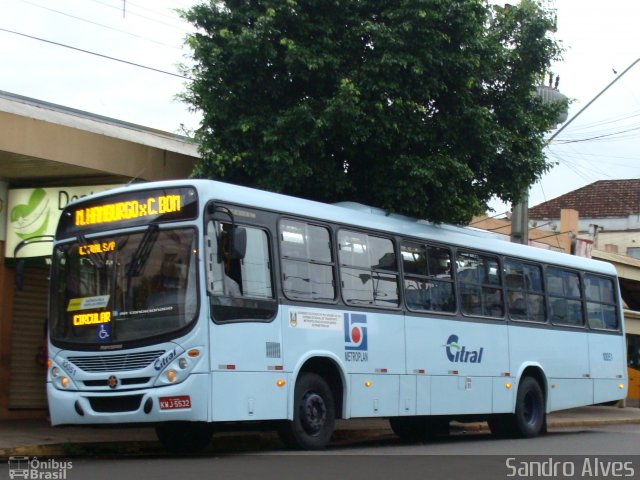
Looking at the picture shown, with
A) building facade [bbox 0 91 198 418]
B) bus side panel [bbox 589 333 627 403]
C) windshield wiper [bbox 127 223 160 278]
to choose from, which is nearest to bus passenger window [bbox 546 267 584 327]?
bus side panel [bbox 589 333 627 403]

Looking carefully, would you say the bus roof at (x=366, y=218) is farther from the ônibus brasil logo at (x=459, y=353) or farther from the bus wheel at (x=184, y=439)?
the bus wheel at (x=184, y=439)

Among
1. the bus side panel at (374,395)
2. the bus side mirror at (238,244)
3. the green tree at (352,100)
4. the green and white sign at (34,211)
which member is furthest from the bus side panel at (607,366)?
the bus side mirror at (238,244)

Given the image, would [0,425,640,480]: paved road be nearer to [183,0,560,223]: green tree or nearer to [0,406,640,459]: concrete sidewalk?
[0,406,640,459]: concrete sidewalk

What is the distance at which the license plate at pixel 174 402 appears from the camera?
11.0 metres

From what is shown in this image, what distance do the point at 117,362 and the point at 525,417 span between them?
328 inches

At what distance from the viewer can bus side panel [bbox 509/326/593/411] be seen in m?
17.2

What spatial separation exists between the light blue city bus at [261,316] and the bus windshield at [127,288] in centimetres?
2

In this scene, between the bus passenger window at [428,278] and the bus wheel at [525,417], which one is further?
the bus wheel at [525,417]

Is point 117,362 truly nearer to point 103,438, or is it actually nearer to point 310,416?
point 310,416

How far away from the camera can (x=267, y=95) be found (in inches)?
643

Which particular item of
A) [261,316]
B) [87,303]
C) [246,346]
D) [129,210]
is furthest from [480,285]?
[87,303]

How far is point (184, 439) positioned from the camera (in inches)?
527

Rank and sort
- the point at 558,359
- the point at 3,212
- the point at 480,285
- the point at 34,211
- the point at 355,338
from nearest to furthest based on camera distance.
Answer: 1. the point at 355,338
2. the point at 480,285
3. the point at 34,211
4. the point at 3,212
5. the point at 558,359

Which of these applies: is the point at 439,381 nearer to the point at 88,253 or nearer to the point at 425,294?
the point at 425,294
